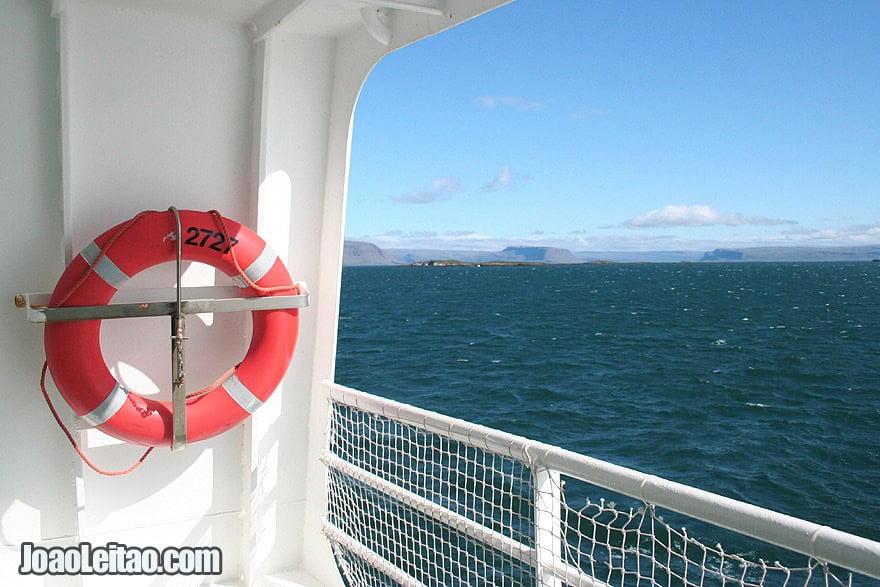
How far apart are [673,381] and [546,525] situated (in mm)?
18869

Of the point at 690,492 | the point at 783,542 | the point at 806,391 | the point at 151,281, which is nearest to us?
the point at 783,542

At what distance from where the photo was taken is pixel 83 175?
1852 millimetres

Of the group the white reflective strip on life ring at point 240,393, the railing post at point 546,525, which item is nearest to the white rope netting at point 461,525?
the railing post at point 546,525

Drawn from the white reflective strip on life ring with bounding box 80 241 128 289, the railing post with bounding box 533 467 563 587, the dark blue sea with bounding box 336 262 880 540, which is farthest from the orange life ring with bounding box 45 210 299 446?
the dark blue sea with bounding box 336 262 880 540

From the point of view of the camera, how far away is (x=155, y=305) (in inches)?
71.0

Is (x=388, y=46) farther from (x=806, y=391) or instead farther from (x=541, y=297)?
(x=541, y=297)

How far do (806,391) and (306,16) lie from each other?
19022 mm

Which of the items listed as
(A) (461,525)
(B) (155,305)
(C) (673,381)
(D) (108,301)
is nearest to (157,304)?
(B) (155,305)

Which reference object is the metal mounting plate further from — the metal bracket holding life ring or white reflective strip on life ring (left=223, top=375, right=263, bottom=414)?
white reflective strip on life ring (left=223, top=375, right=263, bottom=414)

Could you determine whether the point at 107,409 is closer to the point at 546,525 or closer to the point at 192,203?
the point at 192,203

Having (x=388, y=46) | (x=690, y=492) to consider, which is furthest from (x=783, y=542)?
(x=388, y=46)

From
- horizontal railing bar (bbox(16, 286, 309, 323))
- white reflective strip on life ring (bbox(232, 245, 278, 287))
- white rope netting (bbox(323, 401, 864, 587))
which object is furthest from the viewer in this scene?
white reflective strip on life ring (bbox(232, 245, 278, 287))

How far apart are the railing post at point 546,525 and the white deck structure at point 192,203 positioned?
0.78 feet

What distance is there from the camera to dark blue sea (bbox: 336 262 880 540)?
11852mm
